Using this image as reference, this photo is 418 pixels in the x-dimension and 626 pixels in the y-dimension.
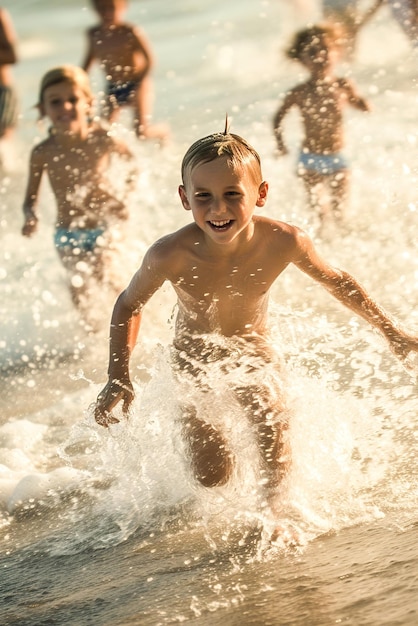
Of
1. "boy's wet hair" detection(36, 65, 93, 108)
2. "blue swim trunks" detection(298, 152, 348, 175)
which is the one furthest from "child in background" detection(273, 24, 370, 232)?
"boy's wet hair" detection(36, 65, 93, 108)

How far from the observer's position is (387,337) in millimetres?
3182

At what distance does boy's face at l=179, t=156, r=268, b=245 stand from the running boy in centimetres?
4

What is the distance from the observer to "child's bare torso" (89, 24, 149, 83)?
20.5 ft

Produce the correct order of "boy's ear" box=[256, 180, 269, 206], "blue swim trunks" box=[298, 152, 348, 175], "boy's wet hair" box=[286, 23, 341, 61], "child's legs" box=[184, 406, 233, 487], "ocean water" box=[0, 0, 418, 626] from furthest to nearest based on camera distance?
1. "boy's wet hair" box=[286, 23, 341, 61]
2. "blue swim trunks" box=[298, 152, 348, 175]
3. "child's legs" box=[184, 406, 233, 487]
4. "boy's ear" box=[256, 180, 269, 206]
5. "ocean water" box=[0, 0, 418, 626]

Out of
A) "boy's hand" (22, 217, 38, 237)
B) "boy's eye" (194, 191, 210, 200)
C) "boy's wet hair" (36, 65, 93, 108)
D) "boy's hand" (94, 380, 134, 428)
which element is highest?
"boy's wet hair" (36, 65, 93, 108)

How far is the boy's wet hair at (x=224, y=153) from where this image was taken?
112 inches

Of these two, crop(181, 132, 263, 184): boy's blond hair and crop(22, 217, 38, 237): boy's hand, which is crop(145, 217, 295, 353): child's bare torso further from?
crop(22, 217, 38, 237): boy's hand

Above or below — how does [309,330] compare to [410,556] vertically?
above

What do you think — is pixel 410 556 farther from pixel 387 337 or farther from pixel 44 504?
pixel 44 504

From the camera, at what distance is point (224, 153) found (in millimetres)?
2846

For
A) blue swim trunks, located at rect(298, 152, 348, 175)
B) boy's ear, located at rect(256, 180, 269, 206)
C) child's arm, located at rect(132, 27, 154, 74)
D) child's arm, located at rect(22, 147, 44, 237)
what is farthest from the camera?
child's arm, located at rect(132, 27, 154, 74)

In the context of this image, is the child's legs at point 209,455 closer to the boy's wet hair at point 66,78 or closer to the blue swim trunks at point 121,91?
the boy's wet hair at point 66,78

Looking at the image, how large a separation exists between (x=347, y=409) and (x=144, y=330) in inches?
71.7

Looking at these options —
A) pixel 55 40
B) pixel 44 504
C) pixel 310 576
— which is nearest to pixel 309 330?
pixel 44 504
